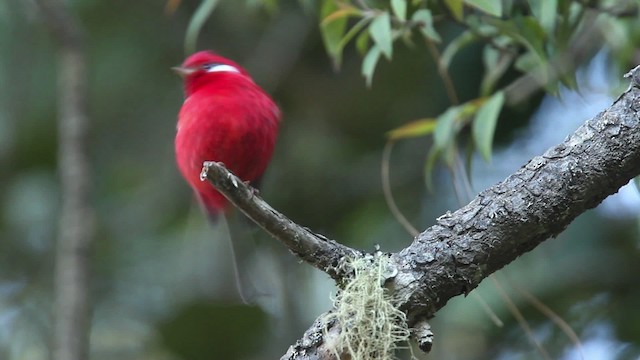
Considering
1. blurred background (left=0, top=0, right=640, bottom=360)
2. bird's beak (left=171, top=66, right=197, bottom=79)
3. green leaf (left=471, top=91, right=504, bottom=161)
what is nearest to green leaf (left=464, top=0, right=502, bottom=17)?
green leaf (left=471, top=91, right=504, bottom=161)

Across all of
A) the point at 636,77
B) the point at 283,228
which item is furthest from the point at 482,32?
the point at 283,228

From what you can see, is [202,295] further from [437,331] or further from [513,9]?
[513,9]

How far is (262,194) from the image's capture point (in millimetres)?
4547

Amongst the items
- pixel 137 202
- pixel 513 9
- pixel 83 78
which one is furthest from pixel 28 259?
pixel 513 9

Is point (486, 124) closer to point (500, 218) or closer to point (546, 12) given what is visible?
point (546, 12)

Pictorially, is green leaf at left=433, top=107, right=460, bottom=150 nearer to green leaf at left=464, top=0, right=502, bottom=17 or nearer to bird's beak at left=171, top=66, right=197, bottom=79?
green leaf at left=464, top=0, right=502, bottom=17

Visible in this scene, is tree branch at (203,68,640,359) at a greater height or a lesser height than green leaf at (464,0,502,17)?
lesser

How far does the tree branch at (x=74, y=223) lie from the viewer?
98.7 inches

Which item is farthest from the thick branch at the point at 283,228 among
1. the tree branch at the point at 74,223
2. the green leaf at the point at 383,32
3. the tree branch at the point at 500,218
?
the green leaf at the point at 383,32

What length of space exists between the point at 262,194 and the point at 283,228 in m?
2.43

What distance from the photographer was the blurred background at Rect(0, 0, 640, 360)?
14.9 feet

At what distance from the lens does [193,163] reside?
9.93ft

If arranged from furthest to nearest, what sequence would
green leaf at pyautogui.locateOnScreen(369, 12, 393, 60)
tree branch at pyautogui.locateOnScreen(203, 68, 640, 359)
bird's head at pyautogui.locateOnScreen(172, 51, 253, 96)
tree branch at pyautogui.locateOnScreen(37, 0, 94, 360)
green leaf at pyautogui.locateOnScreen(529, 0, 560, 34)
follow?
bird's head at pyautogui.locateOnScreen(172, 51, 253, 96), green leaf at pyautogui.locateOnScreen(529, 0, 560, 34), green leaf at pyautogui.locateOnScreen(369, 12, 393, 60), tree branch at pyautogui.locateOnScreen(37, 0, 94, 360), tree branch at pyautogui.locateOnScreen(203, 68, 640, 359)

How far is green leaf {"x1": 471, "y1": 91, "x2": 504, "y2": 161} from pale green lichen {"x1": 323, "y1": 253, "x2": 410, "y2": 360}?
3.20 feet
